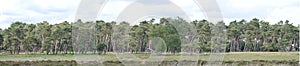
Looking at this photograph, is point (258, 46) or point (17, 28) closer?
point (17, 28)

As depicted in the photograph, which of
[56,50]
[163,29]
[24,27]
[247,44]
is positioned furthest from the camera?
[247,44]

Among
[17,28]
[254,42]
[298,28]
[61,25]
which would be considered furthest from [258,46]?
[17,28]

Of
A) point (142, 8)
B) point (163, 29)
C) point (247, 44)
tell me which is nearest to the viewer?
point (142, 8)

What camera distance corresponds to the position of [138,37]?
53344 millimetres

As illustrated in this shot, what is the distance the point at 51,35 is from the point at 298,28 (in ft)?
175

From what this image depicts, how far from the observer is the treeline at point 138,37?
116 ft

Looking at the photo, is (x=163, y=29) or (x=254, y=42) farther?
(x=254, y=42)

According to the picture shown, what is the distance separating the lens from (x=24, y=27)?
89.9 m

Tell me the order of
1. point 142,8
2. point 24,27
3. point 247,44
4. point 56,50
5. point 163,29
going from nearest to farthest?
point 142,8
point 163,29
point 56,50
point 24,27
point 247,44

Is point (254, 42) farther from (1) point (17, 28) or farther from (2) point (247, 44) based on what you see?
(1) point (17, 28)

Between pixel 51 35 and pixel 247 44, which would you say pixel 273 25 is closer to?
pixel 247 44

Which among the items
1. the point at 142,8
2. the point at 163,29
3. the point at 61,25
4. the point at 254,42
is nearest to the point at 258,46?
the point at 254,42

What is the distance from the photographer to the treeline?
35.4 metres

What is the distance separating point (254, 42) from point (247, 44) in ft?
5.50
